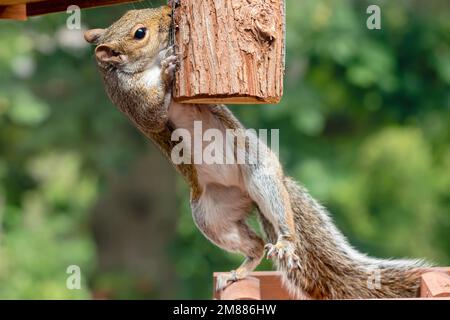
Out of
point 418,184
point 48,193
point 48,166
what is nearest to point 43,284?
point 48,193

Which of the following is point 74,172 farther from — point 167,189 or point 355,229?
point 355,229

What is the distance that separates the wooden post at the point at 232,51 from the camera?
2256 millimetres

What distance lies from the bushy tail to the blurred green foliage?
9.77 ft

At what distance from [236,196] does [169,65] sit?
19.6 inches

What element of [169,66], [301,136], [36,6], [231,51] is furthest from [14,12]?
[301,136]

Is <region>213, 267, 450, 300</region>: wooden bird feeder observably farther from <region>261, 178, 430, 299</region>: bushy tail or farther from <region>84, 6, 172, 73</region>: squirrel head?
<region>84, 6, 172, 73</region>: squirrel head

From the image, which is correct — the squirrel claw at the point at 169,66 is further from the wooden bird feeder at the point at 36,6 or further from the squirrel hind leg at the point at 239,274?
the squirrel hind leg at the point at 239,274

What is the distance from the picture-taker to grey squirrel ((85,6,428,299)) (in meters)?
2.49

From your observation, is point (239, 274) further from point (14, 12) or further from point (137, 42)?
point (14, 12)

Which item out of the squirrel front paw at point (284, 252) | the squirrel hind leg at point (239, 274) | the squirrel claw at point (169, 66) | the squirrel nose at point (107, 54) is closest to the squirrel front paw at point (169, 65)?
the squirrel claw at point (169, 66)

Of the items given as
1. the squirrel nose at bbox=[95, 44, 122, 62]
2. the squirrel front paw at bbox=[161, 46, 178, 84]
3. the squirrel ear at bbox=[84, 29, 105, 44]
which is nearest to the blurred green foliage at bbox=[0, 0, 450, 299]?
the squirrel ear at bbox=[84, 29, 105, 44]

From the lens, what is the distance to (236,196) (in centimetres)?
269

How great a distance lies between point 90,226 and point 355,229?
212cm

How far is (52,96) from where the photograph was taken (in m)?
6.84
